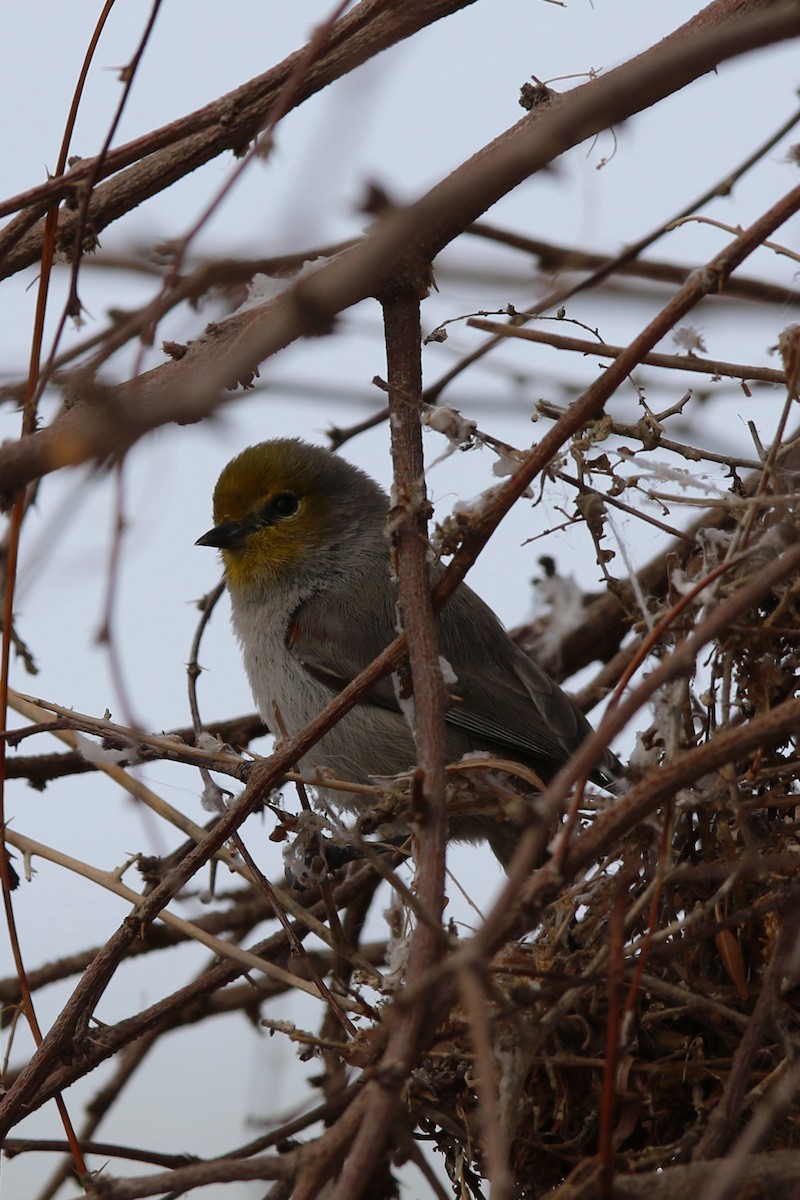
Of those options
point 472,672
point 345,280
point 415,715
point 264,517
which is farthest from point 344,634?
point 345,280

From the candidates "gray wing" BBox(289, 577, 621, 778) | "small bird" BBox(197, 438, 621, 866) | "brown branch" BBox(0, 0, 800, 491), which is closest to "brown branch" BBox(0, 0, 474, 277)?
"brown branch" BBox(0, 0, 800, 491)

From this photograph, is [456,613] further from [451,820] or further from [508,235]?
[508,235]

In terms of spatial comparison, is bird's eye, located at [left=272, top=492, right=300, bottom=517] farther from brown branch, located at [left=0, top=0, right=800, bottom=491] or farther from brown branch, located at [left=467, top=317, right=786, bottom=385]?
brown branch, located at [left=0, top=0, right=800, bottom=491]

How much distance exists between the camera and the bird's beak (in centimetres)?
296

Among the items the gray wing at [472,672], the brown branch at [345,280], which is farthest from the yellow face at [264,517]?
the brown branch at [345,280]

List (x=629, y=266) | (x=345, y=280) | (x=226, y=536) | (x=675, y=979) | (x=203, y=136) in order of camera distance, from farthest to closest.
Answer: (x=226, y=536)
(x=629, y=266)
(x=203, y=136)
(x=675, y=979)
(x=345, y=280)

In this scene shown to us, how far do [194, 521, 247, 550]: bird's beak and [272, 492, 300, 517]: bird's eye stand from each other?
0.31 feet

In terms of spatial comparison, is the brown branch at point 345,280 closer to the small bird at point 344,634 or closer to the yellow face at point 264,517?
the small bird at point 344,634

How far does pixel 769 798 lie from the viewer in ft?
5.86

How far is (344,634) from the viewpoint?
2756 millimetres

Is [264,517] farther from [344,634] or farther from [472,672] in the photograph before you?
[472,672]

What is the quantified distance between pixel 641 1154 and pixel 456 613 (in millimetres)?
1460

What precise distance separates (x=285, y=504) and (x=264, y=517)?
6cm

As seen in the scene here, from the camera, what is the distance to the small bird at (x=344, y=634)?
2635 mm
